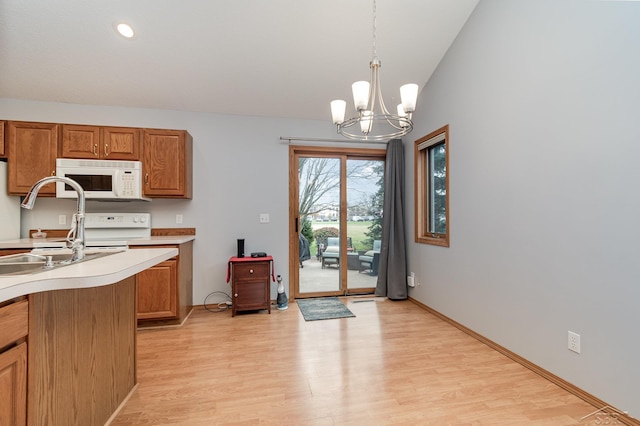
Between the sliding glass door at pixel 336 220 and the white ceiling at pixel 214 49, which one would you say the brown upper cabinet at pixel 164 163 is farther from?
the sliding glass door at pixel 336 220

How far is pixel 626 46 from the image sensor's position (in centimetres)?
165

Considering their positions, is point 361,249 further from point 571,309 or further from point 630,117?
point 630,117

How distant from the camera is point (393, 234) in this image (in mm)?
4023

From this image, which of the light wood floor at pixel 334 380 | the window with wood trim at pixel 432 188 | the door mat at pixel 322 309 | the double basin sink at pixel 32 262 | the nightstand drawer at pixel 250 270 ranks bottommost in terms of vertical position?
the light wood floor at pixel 334 380

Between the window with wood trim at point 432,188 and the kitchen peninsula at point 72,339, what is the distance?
2871mm

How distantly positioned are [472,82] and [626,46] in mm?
1250

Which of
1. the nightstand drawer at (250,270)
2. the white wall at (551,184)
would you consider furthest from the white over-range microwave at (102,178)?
the white wall at (551,184)

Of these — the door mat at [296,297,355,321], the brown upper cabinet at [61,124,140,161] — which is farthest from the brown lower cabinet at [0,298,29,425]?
the brown upper cabinet at [61,124,140,161]

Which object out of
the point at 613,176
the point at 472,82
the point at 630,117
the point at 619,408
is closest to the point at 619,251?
the point at 613,176

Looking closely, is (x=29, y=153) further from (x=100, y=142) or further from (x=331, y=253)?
(x=331, y=253)

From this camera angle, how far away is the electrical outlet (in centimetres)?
190

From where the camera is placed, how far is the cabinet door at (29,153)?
9.68 feet

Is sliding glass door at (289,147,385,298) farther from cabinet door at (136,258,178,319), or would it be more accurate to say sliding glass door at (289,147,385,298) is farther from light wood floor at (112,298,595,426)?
cabinet door at (136,258,178,319)

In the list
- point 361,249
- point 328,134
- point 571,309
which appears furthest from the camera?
point 361,249
